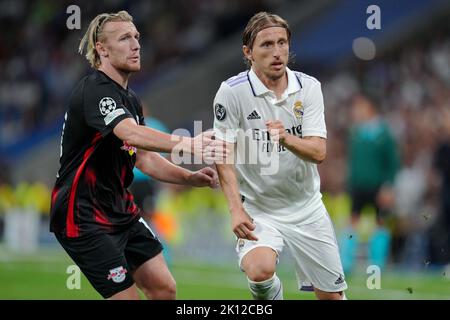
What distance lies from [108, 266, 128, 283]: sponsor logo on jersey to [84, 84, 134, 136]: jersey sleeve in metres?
0.92

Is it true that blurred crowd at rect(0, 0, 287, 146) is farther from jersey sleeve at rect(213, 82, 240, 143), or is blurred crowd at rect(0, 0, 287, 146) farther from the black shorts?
the black shorts

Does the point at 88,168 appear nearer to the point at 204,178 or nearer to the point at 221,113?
the point at 204,178

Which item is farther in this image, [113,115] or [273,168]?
[273,168]

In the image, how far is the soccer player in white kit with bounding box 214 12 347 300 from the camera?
679cm

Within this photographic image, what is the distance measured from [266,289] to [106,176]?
1.38 metres

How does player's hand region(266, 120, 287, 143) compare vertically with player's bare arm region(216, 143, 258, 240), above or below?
above

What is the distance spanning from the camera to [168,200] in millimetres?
17453

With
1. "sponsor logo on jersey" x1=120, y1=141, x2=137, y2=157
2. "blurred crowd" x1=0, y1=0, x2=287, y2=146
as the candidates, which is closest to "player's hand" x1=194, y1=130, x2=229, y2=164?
"sponsor logo on jersey" x1=120, y1=141, x2=137, y2=157

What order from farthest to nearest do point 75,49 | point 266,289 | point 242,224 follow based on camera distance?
point 75,49 < point 266,289 < point 242,224

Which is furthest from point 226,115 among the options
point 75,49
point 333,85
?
point 75,49

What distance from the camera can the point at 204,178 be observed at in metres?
7.12

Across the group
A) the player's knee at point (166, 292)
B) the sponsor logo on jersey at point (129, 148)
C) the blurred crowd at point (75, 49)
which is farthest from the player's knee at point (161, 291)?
the blurred crowd at point (75, 49)

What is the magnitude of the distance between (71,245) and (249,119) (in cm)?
154
